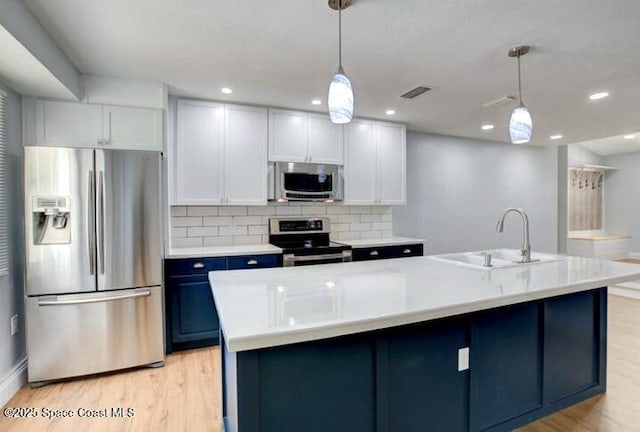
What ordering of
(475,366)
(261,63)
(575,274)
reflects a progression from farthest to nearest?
(261,63) → (575,274) → (475,366)

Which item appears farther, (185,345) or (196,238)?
(196,238)

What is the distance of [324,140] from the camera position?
149 inches

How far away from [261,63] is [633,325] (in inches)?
182

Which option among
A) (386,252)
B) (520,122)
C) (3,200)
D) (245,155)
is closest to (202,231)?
(245,155)

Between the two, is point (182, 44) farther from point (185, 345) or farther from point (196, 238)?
point (185, 345)

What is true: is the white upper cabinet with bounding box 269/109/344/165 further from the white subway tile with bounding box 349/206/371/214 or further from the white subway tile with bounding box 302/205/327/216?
the white subway tile with bounding box 349/206/371/214

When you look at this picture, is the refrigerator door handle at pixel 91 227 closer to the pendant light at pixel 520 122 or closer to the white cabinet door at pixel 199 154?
the white cabinet door at pixel 199 154

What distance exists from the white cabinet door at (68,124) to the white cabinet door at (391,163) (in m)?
2.95

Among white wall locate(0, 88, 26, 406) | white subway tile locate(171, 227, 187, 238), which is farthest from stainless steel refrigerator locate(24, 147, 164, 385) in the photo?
white subway tile locate(171, 227, 187, 238)

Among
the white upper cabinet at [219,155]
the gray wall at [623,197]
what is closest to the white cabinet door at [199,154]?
the white upper cabinet at [219,155]

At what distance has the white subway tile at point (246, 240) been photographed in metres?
3.70

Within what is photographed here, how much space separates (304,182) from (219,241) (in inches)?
45.5

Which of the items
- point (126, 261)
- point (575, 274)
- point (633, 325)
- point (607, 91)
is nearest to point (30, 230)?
point (126, 261)

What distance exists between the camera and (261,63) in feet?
A: 8.27
